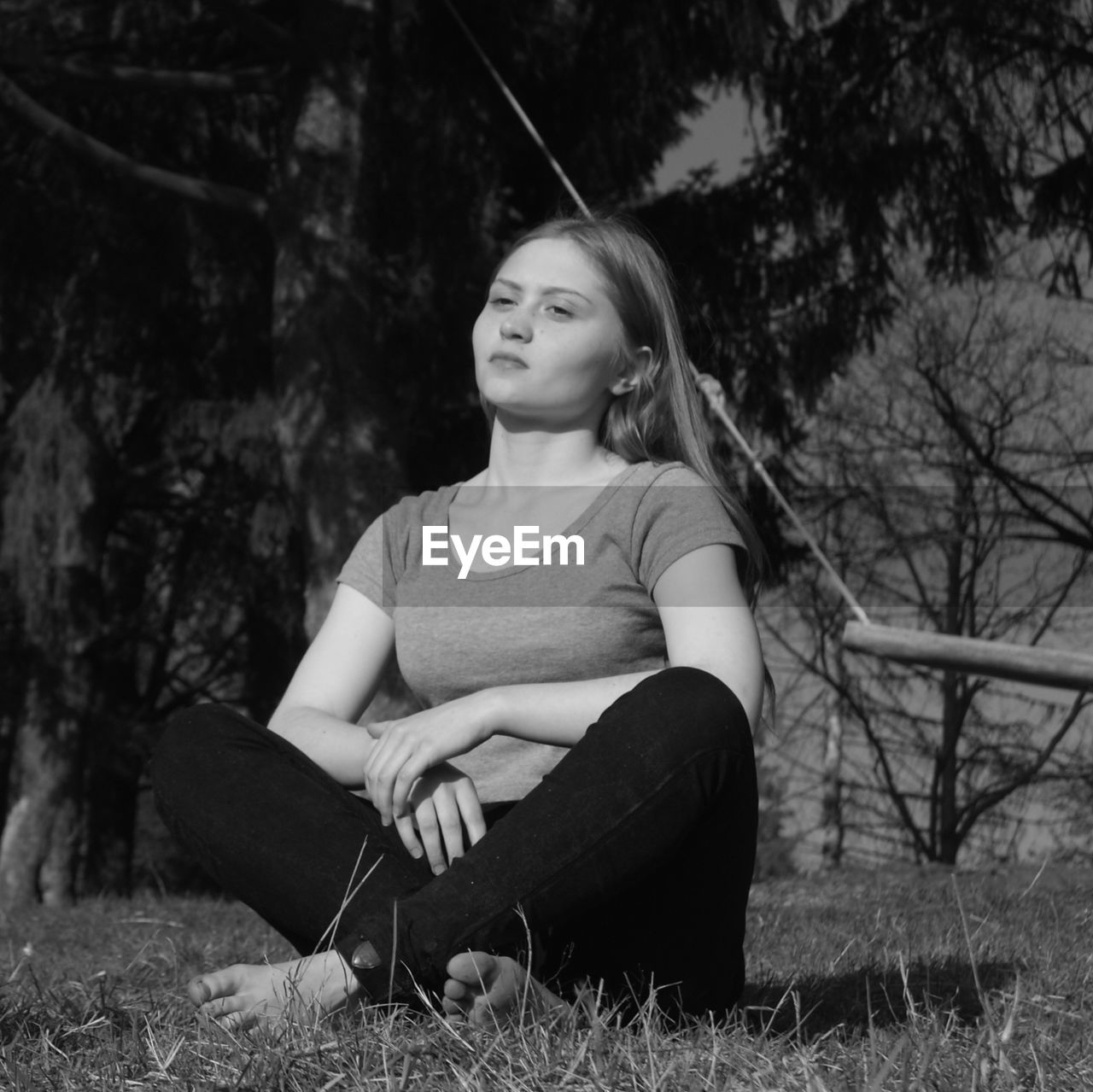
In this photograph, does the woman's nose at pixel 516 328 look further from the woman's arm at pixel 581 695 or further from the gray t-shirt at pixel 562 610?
the woman's arm at pixel 581 695

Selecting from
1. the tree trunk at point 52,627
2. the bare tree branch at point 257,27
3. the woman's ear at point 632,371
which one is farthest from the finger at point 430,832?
the tree trunk at point 52,627

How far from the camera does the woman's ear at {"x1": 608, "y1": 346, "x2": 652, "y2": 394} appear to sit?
2.17m

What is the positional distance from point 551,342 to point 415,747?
66 centimetres

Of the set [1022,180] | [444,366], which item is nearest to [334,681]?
[444,366]

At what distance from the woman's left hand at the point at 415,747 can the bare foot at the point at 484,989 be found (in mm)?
234

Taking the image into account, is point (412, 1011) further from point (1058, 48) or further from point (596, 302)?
point (1058, 48)

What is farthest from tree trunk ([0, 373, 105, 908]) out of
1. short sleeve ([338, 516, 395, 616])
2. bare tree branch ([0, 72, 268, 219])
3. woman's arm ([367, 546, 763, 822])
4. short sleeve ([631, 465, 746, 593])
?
woman's arm ([367, 546, 763, 822])

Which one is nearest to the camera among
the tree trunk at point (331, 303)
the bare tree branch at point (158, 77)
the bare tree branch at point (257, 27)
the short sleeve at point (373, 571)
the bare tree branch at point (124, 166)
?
the short sleeve at point (373, 571)

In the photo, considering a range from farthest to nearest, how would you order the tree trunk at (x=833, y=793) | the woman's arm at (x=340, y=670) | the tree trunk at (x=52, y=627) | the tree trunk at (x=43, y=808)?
the tree trunk at (x=833, y=793) < the tree trunk at (x=43, y=808) < the tree trunk at (x=52, y=627) < the woman's arm at (x=340, y=670)

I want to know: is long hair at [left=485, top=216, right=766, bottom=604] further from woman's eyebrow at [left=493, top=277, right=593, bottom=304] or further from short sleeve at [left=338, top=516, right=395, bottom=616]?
short sleeve at [left=338, top=516, right=395, bottom=616]

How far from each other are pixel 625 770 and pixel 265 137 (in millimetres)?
7409

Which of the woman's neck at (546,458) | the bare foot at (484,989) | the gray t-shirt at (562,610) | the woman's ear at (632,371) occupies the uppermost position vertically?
the woman's ear at (632,371)

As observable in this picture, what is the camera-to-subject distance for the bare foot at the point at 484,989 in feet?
4.77

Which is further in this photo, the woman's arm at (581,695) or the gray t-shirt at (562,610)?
the gray t-shirt at (562,610)
